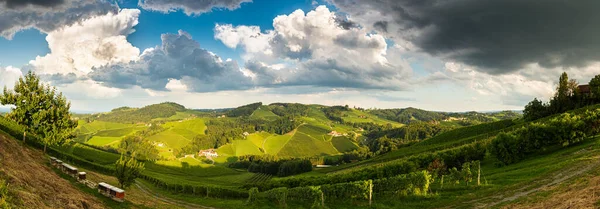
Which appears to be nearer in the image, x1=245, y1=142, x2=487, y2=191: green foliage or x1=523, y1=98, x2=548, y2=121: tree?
x1=245, y1=142, x2=487, y2=191: green foliage

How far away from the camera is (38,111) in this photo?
183 feet

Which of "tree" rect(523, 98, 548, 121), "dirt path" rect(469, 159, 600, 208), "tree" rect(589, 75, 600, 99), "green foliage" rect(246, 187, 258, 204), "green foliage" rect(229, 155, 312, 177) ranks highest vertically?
"tree" rect(589, 75, 600, 99)

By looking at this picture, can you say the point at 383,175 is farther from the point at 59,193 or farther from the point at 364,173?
the point at 59,193

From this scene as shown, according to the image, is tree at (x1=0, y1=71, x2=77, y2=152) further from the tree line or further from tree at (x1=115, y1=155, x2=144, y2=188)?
the tree line

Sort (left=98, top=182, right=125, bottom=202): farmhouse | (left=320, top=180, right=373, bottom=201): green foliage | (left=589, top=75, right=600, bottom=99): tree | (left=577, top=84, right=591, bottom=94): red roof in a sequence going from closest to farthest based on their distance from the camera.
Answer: (left=98, top=182, right=125, bottom=202): farmhouse, (left=320, top=180, right=373, bottom=201): green foliage, (left=589, top=75, right=600, bottom=99): tree, (left=577, top=84, right=591, bottom=94): red roof

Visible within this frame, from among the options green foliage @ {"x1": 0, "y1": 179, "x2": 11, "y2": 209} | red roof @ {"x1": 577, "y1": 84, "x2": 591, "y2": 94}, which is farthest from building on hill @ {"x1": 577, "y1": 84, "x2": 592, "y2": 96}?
green foliage @ {"x1": 0, "y1": 179, "x2": 11, "y2": 209}

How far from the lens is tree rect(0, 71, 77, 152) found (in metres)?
53.4

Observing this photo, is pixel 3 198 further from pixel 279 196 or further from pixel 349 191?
pixel 349 191

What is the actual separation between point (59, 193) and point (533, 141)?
78.8 metres

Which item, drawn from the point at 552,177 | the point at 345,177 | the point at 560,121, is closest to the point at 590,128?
the point at 560,121

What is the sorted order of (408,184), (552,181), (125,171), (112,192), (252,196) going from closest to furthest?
1. (552,181)
2. (112,192)
3. (408,184)
4. (125,171)
5. (252,196)

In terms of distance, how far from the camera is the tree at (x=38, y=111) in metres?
53.4

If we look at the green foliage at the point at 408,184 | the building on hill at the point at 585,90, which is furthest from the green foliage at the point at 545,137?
the building on hill at the point at 585,90

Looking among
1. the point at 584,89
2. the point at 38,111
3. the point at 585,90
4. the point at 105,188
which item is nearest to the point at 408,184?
the point at 105,188
